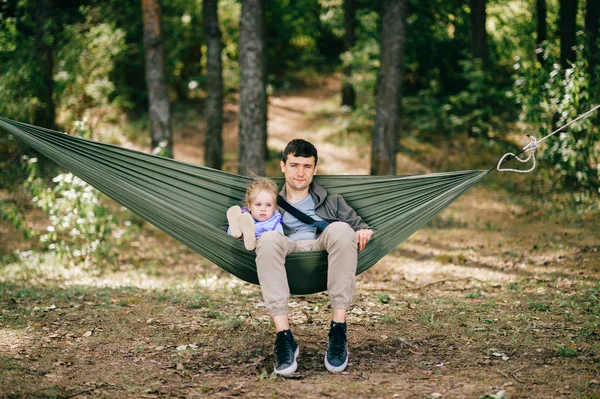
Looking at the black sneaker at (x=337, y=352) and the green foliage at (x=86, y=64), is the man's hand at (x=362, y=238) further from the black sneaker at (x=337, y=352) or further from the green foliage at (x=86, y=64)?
the green foliage at (x=86, y=64)

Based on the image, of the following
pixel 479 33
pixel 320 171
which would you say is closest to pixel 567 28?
pixel 479 33

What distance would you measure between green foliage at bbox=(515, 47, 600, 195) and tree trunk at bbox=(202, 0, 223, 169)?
3911 mm

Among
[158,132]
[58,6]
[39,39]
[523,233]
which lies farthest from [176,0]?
[523,233]

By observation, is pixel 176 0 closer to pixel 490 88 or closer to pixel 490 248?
pixel 490 88

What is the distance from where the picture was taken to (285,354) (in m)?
2.33

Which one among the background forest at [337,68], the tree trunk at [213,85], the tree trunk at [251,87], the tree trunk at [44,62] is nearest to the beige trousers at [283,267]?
the tree trunk at [251,87]

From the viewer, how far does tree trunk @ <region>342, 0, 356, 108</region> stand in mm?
10602

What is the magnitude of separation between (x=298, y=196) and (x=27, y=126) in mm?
1495

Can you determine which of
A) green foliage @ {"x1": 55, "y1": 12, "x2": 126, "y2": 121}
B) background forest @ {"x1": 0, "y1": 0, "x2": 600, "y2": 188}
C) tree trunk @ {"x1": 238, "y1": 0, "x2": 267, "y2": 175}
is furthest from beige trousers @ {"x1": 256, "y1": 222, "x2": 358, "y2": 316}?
green foliage @ {"x1": 55, "y1": 12, "x2": 126, "y2": 121}

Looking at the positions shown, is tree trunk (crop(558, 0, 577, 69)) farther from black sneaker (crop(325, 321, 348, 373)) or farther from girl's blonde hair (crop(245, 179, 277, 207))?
black sneaker (crop(325, 321, 348, 373))

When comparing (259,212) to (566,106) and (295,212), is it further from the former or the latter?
(566,106)

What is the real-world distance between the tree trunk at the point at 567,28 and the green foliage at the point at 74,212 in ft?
16.9

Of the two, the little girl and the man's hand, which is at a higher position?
the little girl

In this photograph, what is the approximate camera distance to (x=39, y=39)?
7133 mm
